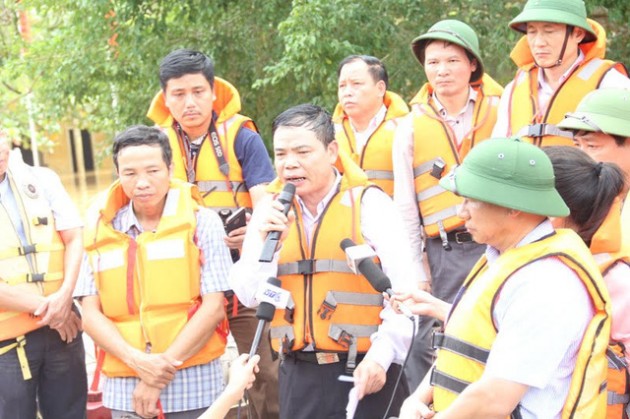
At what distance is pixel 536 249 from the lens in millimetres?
2697

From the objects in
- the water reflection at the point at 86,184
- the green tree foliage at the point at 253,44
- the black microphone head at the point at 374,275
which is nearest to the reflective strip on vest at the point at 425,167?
the black microphone head at the point at 374,275

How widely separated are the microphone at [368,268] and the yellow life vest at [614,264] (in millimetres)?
755

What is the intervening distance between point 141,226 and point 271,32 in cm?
556

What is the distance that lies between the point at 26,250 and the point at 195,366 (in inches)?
48.3

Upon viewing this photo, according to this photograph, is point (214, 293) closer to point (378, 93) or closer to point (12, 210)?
point (12, 210)

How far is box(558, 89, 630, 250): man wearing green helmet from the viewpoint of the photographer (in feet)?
12.1

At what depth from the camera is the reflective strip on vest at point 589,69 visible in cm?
482

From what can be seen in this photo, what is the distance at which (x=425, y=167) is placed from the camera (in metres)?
5.32

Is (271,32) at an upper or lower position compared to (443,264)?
upper

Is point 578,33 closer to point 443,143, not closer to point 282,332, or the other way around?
point 443,143

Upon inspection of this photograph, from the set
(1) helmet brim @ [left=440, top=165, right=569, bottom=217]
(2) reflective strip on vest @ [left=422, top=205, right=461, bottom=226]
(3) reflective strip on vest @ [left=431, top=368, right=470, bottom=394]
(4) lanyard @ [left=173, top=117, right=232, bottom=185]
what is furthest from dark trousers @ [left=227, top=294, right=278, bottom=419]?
(1) helmet brim @ [left=440, top=165, right=569, bottom=217]

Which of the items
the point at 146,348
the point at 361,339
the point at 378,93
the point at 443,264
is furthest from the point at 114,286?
the point at 378,93

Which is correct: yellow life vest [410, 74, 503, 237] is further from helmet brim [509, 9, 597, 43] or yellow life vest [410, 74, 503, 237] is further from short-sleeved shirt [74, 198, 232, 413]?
short-sleeved shirt [74, 198, 232, 413]

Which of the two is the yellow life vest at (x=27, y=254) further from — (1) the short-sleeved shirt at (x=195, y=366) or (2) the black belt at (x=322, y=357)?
(2) the black belt at (x=322, y=357)
